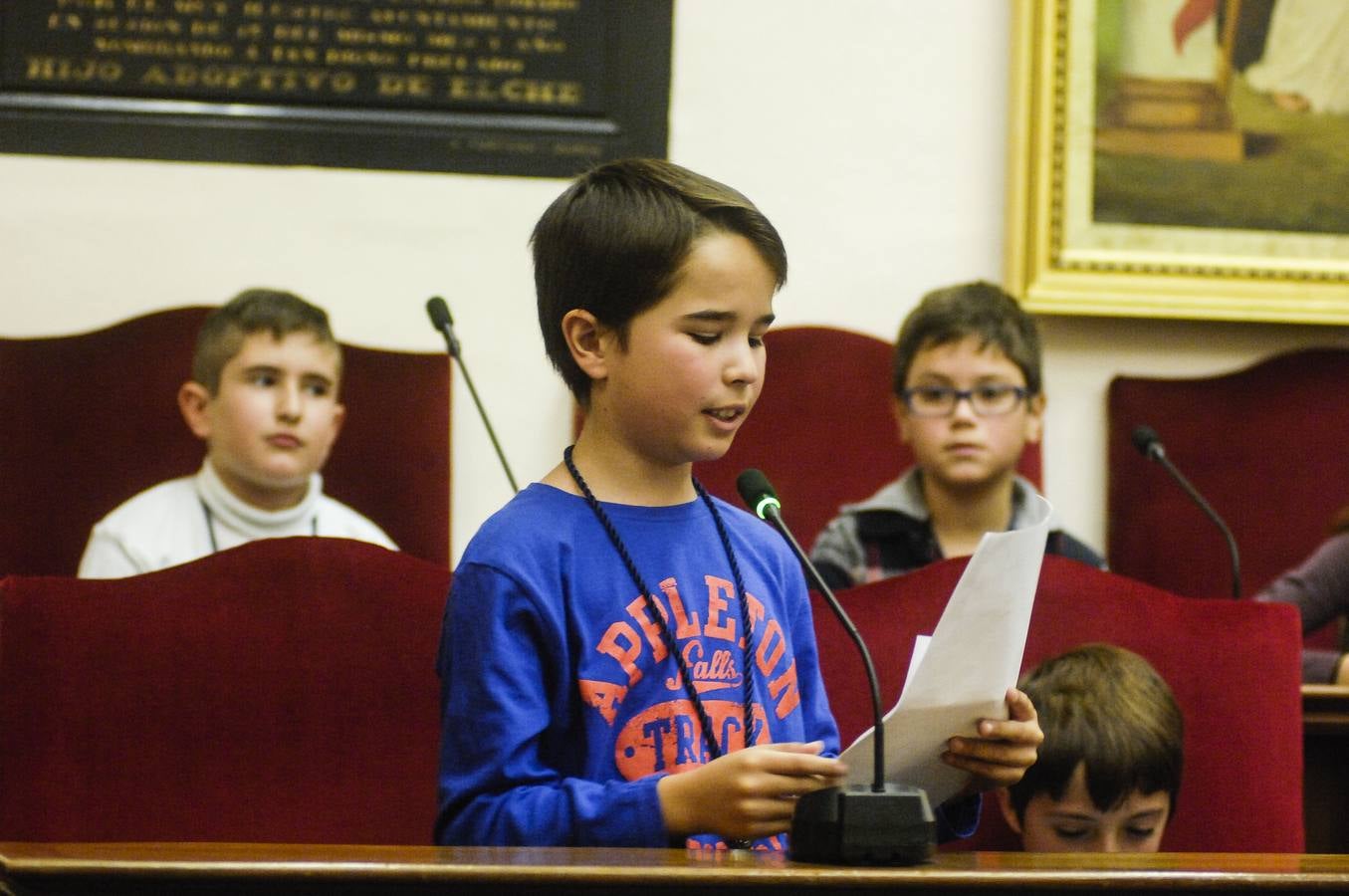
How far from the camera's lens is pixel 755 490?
1328 mm

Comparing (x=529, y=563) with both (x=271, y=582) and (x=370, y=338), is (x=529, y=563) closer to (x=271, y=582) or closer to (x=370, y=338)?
(x=271, y=582)

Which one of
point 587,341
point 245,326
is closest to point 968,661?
point 587,341

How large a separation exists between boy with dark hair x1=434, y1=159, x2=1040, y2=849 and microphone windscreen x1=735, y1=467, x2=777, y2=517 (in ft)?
0.25

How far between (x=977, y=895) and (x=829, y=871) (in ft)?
0.29

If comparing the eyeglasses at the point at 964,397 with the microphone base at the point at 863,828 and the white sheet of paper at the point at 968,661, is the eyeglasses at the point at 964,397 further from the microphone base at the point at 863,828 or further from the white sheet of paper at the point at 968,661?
the microphone base at the point at 863,828

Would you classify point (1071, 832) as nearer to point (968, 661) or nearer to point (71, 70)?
point (968, 661)

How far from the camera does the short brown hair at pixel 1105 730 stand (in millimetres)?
1747

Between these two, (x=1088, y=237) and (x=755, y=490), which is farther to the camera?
(x=1088, y=237)

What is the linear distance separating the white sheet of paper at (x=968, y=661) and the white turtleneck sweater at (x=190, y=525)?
4.84ft

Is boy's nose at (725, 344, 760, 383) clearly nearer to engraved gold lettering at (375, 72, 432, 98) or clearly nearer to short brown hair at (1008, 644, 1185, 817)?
short brown hair at (1008, 644, 1185, 817)

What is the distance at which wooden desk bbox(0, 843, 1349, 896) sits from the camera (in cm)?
94

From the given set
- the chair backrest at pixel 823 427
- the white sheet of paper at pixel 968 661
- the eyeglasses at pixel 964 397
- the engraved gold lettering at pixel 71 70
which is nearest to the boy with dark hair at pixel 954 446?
the eyeglasses at pixel 964 397

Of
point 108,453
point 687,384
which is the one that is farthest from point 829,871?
point 108,453

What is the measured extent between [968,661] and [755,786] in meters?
0.20
